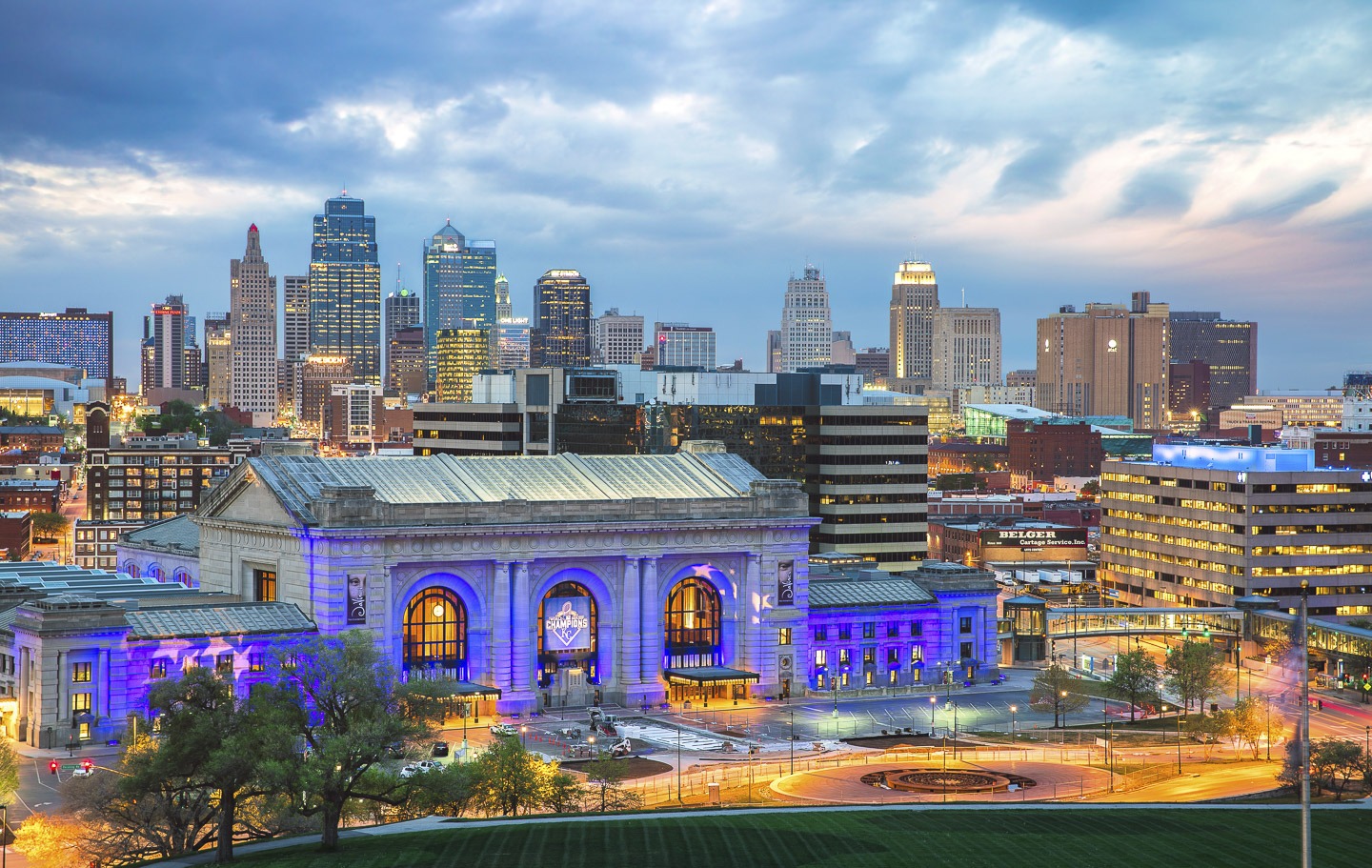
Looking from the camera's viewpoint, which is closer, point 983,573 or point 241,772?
point 241,772

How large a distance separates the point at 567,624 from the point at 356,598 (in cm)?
1808

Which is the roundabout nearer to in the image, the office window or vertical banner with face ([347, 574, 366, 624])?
vertical banner with face ([347, 574, 366, 624])

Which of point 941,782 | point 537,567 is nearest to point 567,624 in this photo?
point 537,567

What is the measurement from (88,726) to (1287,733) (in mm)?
78865

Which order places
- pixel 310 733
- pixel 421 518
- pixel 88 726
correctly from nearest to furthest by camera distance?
pixel 310 733, pixel 88 726, pixel 421 518

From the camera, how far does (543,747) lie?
122000 mm

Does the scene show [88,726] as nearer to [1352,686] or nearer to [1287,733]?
[1287,733]

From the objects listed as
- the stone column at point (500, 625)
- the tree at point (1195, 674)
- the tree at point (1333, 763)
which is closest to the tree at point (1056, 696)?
the tree at point (1195, 674)

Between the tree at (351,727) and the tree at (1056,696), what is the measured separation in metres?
58.5

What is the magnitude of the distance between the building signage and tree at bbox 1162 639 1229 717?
1778 inches

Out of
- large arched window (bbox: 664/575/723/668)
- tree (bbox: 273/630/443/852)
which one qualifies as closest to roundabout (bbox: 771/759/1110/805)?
tree (bbox: 273/630/443/852)

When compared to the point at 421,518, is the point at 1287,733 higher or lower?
lower

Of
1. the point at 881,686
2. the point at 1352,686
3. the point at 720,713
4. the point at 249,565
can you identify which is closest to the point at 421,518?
the point at 249,565

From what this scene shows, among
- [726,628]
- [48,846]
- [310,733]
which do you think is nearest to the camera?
[48,846]
